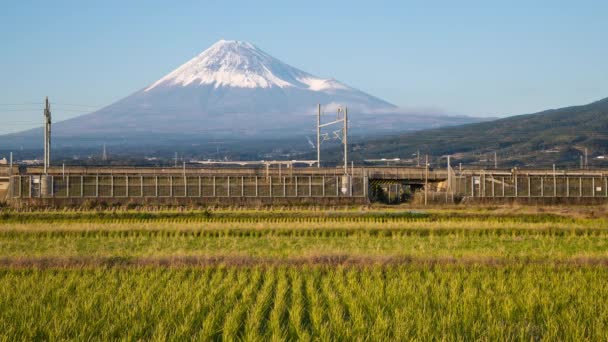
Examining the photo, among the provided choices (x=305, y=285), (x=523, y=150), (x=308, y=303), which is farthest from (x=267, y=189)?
(x=523, y=150)

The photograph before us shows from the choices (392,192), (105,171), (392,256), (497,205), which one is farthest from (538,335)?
(105,171)

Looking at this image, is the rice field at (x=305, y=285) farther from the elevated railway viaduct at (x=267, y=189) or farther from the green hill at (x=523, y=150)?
the green hill at (x=523, y=150)

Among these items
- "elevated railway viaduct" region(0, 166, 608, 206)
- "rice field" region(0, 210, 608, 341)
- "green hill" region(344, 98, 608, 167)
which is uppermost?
"green hill" region(344, 98, 608, 167)

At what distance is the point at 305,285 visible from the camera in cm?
1491

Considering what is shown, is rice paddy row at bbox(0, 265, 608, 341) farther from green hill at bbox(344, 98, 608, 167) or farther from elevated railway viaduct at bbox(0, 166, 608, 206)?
green hill at bbox(344, 98, 608, 167)

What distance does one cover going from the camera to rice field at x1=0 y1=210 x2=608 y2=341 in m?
11.0

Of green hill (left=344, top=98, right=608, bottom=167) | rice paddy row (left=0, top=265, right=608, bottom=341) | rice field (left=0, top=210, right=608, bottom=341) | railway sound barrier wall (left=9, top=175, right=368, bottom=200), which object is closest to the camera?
rice paddy row (left=0, top=265, right=608, bottom=341)

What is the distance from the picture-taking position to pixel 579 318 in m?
11.5

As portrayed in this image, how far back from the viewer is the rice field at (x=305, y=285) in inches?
435

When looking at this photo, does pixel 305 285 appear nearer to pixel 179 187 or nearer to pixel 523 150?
pixel 179 187

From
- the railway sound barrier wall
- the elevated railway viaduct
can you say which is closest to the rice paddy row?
the elevated railway viaduct

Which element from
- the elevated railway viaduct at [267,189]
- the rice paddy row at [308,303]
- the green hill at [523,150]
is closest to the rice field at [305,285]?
the rice paddy row at [308,303]

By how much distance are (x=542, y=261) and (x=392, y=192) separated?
34.9 metres

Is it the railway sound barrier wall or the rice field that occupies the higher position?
the railway sound barrier wall
